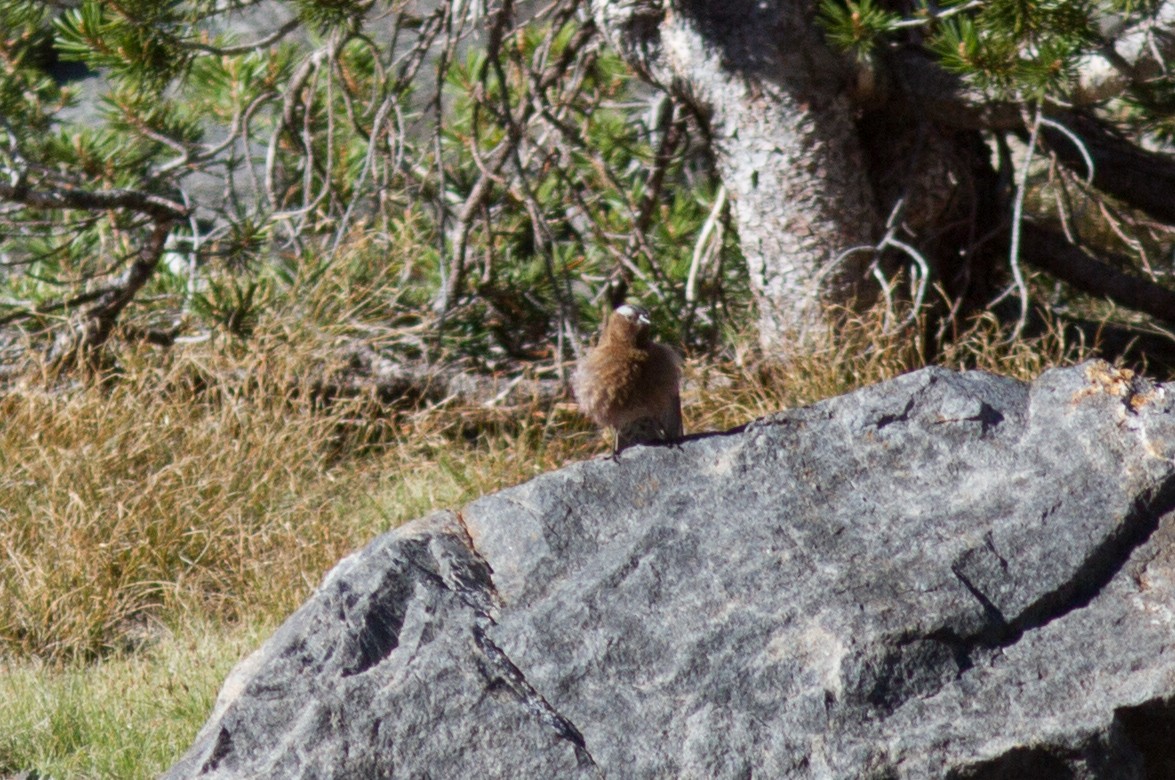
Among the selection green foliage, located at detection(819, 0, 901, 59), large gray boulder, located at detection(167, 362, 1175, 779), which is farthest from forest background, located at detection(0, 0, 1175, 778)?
large gray boulder, located at detection(167, 362, 1175, 779)

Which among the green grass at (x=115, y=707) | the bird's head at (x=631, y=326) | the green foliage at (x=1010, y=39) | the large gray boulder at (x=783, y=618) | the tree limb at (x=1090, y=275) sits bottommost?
the tree limb at (x=1090, y=275)

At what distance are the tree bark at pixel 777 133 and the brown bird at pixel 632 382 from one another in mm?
1017

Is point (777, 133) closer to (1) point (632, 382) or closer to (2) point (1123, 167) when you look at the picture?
(1) point (632, 382)

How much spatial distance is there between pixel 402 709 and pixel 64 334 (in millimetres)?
Answer: 3309

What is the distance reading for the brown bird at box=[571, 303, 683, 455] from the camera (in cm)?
371

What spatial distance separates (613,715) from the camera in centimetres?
240

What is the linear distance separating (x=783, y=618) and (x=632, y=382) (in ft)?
4.19

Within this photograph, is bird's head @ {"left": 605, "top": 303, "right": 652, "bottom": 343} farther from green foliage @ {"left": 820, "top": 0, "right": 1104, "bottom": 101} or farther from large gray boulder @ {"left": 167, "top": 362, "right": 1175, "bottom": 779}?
green foliage @ {"left": 820, "top": 0, "right": 1104, "bottom": 101}

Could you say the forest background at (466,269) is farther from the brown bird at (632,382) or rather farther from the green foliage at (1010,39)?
the brown bird at (632,382)

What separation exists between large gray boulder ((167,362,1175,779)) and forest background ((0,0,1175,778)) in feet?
3.85

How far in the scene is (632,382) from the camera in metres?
3.70

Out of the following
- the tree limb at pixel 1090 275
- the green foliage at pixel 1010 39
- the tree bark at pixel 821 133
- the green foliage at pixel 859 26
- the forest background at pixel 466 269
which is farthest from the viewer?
the tree limb at pixel 1090 275

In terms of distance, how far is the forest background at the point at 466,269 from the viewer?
4070mm

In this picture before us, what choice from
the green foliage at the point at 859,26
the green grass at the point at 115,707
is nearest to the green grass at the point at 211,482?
the green grass at the point at 115,707
